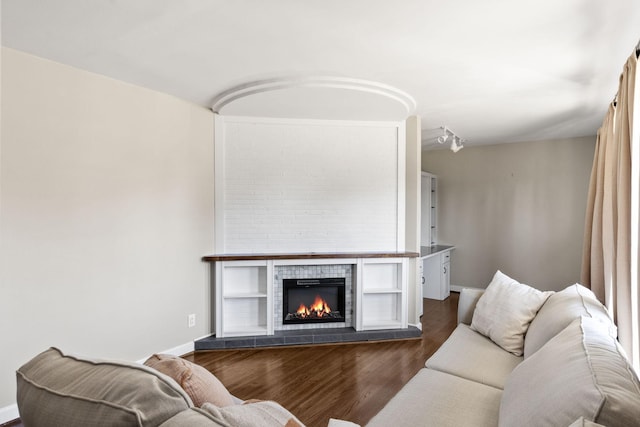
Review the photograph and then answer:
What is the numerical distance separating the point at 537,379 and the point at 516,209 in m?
4.83

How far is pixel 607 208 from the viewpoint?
2684 millimetres

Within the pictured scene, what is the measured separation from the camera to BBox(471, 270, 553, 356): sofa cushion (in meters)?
2.27

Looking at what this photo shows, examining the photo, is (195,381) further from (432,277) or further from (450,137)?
(432,277)

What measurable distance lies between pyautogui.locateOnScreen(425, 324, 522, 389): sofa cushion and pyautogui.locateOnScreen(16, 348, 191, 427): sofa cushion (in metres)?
1.69

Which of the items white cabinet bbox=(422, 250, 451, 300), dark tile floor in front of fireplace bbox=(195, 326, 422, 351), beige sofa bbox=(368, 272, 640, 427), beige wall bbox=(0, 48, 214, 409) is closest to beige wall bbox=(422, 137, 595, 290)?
white cabinet bbox=(422, 250, 451, 300)

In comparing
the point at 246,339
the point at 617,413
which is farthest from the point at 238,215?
the point at 617,413

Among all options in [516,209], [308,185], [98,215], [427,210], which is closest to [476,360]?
[308,185]

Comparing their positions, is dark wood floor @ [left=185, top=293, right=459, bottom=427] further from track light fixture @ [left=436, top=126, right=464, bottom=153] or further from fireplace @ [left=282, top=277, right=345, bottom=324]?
track light fixture @ [left=436, top=126, right=464, bottom=153]

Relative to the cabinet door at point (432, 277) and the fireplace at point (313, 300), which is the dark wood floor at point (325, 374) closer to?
the fireplace at point (313, 300)

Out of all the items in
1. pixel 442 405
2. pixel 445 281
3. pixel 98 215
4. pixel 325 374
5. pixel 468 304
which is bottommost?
pixel 325 374

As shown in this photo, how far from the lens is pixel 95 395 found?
2.50 ft

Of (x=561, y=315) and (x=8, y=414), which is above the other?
(x=561, y=315)

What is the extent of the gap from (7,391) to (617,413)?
3268 mm

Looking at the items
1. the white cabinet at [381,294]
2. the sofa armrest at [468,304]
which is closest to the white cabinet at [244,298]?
the white cabinet at [381,294]
